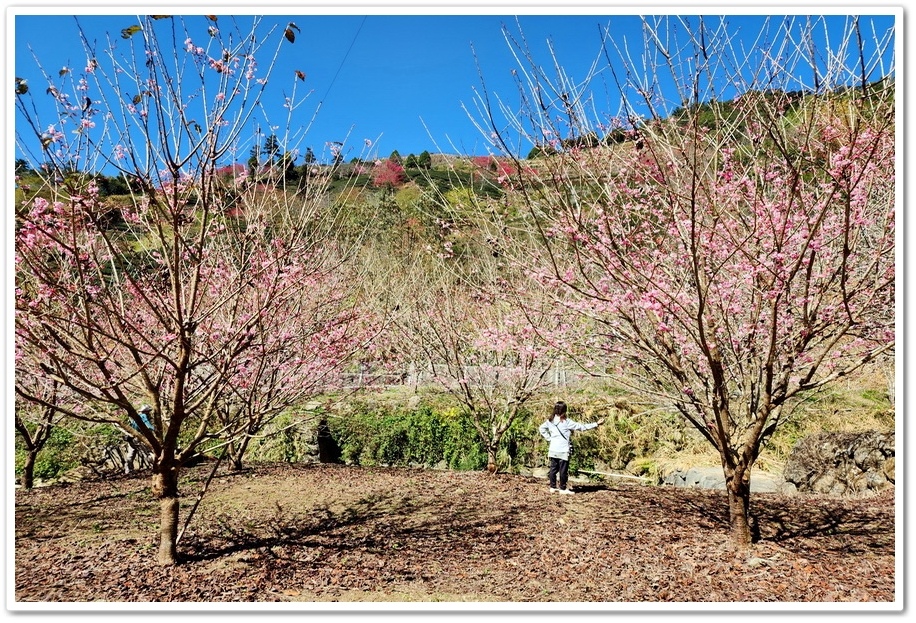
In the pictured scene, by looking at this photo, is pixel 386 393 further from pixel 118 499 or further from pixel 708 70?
pixel 708 70

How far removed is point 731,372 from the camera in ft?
11.5

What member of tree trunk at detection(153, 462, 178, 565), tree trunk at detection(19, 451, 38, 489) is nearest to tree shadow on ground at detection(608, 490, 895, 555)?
tree trunk at detection(153, 462, 178, 565)

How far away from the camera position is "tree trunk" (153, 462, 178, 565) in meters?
3.17

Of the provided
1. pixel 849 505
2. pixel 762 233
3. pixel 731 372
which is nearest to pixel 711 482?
pixel 849 505

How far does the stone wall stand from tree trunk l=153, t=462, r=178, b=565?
5895mm

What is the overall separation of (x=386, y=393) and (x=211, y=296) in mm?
4601

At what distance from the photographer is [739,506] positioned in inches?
133

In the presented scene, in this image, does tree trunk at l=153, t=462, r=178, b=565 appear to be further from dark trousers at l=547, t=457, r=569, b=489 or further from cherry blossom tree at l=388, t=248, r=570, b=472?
cherry blossom tree at l=388, t=248, r=570, b=472

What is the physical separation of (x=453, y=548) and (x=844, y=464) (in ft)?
14.3

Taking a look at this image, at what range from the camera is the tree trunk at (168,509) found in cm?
317

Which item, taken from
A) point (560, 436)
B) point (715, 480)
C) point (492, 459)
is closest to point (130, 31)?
point (560, 436)

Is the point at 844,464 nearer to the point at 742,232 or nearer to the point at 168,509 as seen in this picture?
the point at 742,232

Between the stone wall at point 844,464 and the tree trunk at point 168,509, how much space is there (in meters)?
5.90

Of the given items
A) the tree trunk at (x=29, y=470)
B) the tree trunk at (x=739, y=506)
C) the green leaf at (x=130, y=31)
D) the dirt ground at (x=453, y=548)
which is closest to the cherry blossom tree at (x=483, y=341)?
the dirt ground at (x=453, y=548)
